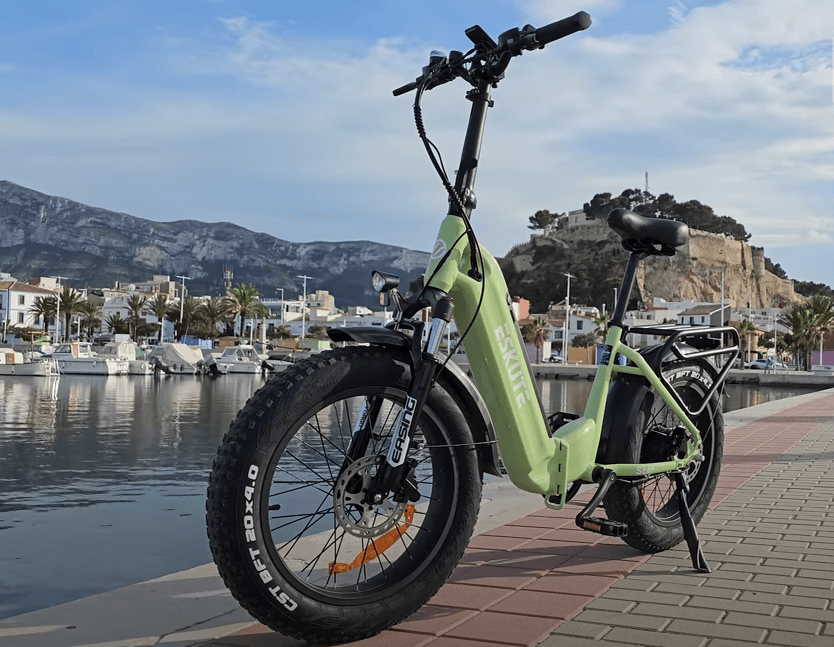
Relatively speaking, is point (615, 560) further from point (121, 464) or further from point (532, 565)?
point (121, 464)

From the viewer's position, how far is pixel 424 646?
268cm

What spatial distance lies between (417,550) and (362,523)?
27 centimetres

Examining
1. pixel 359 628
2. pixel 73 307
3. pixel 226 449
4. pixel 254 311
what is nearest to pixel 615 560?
pixel 359 628

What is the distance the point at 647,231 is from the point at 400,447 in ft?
5.56

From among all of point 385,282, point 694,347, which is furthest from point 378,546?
point 694,347

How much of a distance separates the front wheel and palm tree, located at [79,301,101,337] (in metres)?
98.5

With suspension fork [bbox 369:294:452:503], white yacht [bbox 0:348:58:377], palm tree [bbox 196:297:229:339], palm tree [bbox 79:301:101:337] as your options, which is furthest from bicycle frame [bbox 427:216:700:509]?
palm tree [bbox 79:301:101:337]

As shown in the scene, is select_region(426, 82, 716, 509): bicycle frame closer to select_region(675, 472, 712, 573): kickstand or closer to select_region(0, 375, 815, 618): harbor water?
select_region(0, 375, 815, 618): harbor water

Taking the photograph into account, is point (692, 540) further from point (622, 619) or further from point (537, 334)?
point (537, 334)

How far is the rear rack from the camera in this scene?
3.94 m

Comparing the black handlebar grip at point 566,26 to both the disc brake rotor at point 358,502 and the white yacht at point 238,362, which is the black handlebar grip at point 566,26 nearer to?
the disc brake rotor at point 358,502

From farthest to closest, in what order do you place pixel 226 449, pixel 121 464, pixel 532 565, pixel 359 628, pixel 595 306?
pixel 595 306 → pixel 121 464 → pixel 532 565 → pixel 359 628 → pixel 226 449

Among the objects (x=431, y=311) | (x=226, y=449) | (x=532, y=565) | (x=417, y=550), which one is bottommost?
(x=532, y=565)

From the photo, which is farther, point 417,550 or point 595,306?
point 595,306
